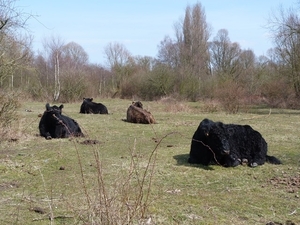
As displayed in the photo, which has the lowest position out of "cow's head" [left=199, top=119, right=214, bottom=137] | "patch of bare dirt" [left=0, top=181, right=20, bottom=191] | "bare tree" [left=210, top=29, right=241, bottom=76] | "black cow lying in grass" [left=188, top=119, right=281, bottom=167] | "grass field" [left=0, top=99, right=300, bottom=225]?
"patch of bare dirt" [left=0, top=181, right=20, bottom=191]

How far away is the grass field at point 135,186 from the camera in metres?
4.50

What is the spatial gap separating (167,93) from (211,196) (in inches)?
1520

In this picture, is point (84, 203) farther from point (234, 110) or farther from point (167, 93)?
point (167, 93)

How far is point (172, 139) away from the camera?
530 inches

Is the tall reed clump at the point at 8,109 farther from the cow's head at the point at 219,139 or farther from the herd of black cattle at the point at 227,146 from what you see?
the cow's head at the point at 219,139

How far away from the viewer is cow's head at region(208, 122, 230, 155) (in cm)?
877

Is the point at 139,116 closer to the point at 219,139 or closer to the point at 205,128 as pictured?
the point at 205,128

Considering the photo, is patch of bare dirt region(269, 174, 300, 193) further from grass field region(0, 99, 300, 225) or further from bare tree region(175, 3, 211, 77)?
bare tree region(175, 3, 211, 77)

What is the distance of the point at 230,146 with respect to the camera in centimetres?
922

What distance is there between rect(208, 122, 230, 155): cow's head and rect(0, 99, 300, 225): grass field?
1.40 feet

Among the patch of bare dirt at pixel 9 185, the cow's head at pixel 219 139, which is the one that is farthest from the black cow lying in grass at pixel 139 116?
the patch of bare dirt at pixel 9 185

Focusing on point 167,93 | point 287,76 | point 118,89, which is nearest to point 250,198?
point 287,76

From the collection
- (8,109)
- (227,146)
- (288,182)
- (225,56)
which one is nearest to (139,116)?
(8,109)

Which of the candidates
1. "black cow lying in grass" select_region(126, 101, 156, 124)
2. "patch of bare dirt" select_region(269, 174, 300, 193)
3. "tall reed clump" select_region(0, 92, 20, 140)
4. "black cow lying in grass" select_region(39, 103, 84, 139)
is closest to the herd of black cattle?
"patch of bare dirt" select_region(269, 174, 300, 193)
